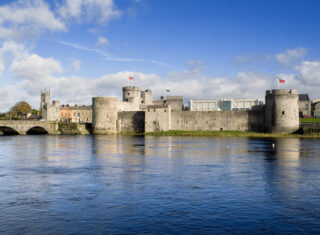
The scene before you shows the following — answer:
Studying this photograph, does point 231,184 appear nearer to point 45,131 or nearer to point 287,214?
point 287,214

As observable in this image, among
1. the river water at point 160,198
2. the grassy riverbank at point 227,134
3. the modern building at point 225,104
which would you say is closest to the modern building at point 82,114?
the modern building at point 225,104

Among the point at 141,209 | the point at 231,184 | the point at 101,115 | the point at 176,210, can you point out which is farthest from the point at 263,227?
the point at 101,115

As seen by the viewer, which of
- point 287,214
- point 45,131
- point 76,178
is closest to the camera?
point 287,214

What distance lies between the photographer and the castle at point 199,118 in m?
51.4

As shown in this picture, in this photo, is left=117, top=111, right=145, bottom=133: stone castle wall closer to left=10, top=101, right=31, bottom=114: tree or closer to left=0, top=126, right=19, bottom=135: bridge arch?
left=0, top=126, right=19, bottom=135: bridge arch

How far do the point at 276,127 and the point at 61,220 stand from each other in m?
45.1

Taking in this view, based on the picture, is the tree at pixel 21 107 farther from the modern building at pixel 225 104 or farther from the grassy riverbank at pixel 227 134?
the grassy riverbank at pixel 227 134

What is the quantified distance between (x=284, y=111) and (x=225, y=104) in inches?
1362

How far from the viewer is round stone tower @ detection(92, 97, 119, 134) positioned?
63594mm

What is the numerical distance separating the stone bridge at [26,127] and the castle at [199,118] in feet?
27.4

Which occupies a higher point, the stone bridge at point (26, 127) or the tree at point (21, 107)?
the tree at point (21, 107)

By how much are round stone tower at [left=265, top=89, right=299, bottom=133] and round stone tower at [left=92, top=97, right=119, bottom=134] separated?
26346 millimetres

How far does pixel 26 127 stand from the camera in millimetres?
64250

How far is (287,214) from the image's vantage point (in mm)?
11516
